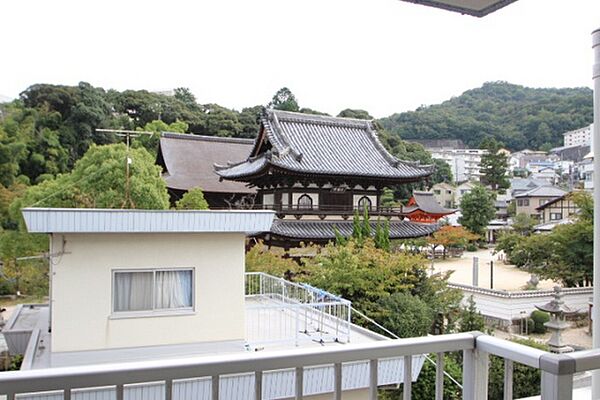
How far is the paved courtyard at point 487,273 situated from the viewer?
12.9 metres

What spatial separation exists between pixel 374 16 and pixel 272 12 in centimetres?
89

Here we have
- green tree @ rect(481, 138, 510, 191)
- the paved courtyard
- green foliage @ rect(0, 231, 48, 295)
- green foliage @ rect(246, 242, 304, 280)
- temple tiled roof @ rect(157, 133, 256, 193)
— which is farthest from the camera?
green tree @ rect(481, 138, 510, 191)

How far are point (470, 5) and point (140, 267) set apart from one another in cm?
343

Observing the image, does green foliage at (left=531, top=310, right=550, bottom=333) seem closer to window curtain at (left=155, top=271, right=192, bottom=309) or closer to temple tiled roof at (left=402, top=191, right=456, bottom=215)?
window curtain at (left=155, top=271, right=192, bottom=309)

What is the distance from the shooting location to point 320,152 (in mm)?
10844

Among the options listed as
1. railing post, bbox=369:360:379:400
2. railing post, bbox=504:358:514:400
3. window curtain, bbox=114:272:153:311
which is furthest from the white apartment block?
railing post, bbox=369:360:379:400

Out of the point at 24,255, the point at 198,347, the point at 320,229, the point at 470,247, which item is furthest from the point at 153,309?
the point at 470,247

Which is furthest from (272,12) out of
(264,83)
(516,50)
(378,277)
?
(264,83)

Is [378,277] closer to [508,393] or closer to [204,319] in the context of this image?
[204,319]

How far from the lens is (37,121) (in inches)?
610

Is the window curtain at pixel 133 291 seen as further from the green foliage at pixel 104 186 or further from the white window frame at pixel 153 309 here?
the green foliage at pixel 104 186

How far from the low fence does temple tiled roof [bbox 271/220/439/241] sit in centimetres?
175

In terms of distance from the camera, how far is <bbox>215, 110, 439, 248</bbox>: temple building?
389 inches

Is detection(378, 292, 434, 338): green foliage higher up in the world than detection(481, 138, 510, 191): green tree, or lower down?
lower down
